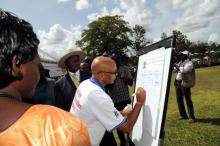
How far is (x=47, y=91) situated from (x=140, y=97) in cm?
253

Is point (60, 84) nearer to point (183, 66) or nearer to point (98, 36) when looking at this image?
point (183, 66)

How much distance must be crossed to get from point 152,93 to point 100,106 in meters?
Result: 0.52

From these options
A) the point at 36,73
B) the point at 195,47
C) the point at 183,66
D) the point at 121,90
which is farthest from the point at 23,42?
the point at 195,47

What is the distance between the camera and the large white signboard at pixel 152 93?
290cm

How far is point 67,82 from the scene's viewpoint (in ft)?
19.6

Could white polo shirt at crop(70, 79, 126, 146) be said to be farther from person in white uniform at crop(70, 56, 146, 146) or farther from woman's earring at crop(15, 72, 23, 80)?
woman's earring at crop(15, 72, 23, 80)

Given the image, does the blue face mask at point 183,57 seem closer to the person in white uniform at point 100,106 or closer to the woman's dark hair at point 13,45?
the person in white uniform at point 100,106

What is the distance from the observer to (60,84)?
6.06m

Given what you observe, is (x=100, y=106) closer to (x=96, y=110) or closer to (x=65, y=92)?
(x=96, y=110)

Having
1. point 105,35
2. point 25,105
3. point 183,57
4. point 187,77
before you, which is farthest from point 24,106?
point 105,35

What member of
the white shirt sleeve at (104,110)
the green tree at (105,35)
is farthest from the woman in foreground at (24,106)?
the green tree at (105,35)

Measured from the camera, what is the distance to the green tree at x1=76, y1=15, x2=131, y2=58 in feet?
254

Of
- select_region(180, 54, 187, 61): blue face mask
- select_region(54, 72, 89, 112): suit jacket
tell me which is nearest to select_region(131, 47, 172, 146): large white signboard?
select_region(54, 72, 89, 112): suit jacket

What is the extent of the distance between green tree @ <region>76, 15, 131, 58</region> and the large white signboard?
240 feet
